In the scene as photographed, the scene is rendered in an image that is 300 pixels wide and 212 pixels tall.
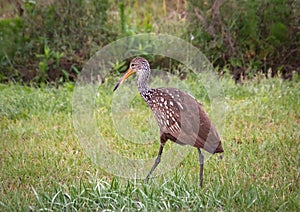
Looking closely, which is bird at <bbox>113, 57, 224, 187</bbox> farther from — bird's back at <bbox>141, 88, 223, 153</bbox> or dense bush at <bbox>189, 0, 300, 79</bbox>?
Answer: dense bush at <bbox>189, 0, 300, 79</bbox>

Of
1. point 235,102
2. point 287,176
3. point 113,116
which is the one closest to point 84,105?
point 113,116

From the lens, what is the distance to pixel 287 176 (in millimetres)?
4816

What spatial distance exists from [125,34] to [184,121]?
5134 mm

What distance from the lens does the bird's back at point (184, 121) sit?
4.59m

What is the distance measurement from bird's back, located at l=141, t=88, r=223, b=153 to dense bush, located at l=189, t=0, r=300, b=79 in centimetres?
443

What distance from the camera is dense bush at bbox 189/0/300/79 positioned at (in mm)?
9102

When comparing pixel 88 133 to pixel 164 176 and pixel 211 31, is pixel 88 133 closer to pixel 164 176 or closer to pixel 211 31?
pixel 164 176

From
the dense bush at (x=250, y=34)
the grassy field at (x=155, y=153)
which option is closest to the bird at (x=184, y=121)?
the grassy field at (x=155, y=153)

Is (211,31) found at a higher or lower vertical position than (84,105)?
higher

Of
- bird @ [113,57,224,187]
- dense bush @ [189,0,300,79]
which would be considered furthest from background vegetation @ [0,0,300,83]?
bird @ [113,57,224,187]

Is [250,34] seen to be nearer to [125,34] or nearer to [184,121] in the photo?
[125,34]

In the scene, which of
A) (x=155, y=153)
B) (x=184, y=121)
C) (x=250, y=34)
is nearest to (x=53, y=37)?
(x=250, y=34)

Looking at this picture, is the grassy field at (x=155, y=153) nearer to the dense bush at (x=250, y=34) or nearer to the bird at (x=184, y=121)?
the bird at (x=184, y=121)

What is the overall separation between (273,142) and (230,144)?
0.44 meters
